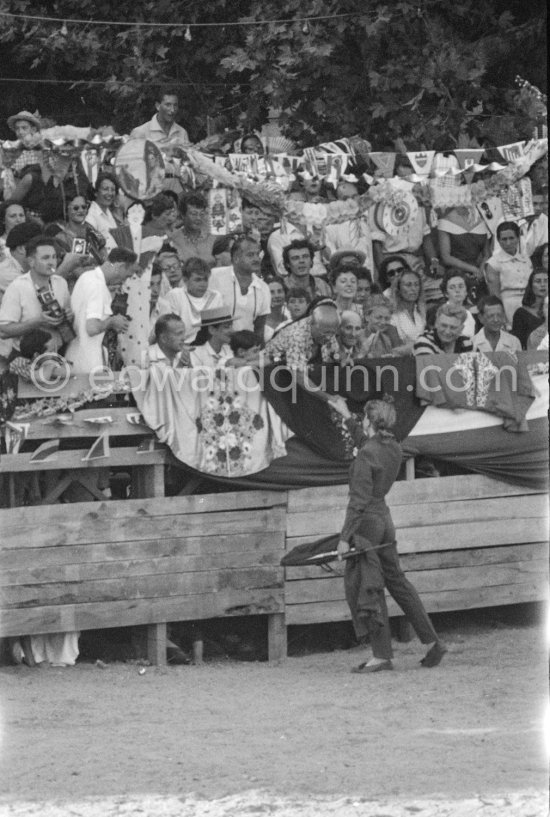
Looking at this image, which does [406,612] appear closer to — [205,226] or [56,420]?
[56,420]

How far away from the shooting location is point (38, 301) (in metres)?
10.7

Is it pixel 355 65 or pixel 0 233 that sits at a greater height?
pixel 355 65

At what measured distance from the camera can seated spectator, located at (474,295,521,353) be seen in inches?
468

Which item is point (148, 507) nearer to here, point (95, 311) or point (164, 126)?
point (95, 311)

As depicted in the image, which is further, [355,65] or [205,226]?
[355,65]

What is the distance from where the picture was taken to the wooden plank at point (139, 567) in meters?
10.8

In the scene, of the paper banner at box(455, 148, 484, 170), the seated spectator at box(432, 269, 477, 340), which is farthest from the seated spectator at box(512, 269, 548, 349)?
the paper banner at box(455, 148, 484, 170)

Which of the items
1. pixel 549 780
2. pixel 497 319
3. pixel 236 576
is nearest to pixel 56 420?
pixel 236 576

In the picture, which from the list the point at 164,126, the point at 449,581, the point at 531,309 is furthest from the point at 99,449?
the point at 164,126

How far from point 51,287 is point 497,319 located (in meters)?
3.42

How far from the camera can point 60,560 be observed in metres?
10.9

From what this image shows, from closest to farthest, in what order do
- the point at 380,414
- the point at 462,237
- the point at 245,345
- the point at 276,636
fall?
1. the point at 380,414
2. the point at 245,345
3. the point at 276,636
4. the point at 462,237

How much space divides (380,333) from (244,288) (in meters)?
1.07

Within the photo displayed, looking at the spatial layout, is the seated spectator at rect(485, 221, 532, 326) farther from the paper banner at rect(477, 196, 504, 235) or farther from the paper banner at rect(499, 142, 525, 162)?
the paper banner at rect(499, 142, 525, 162)
